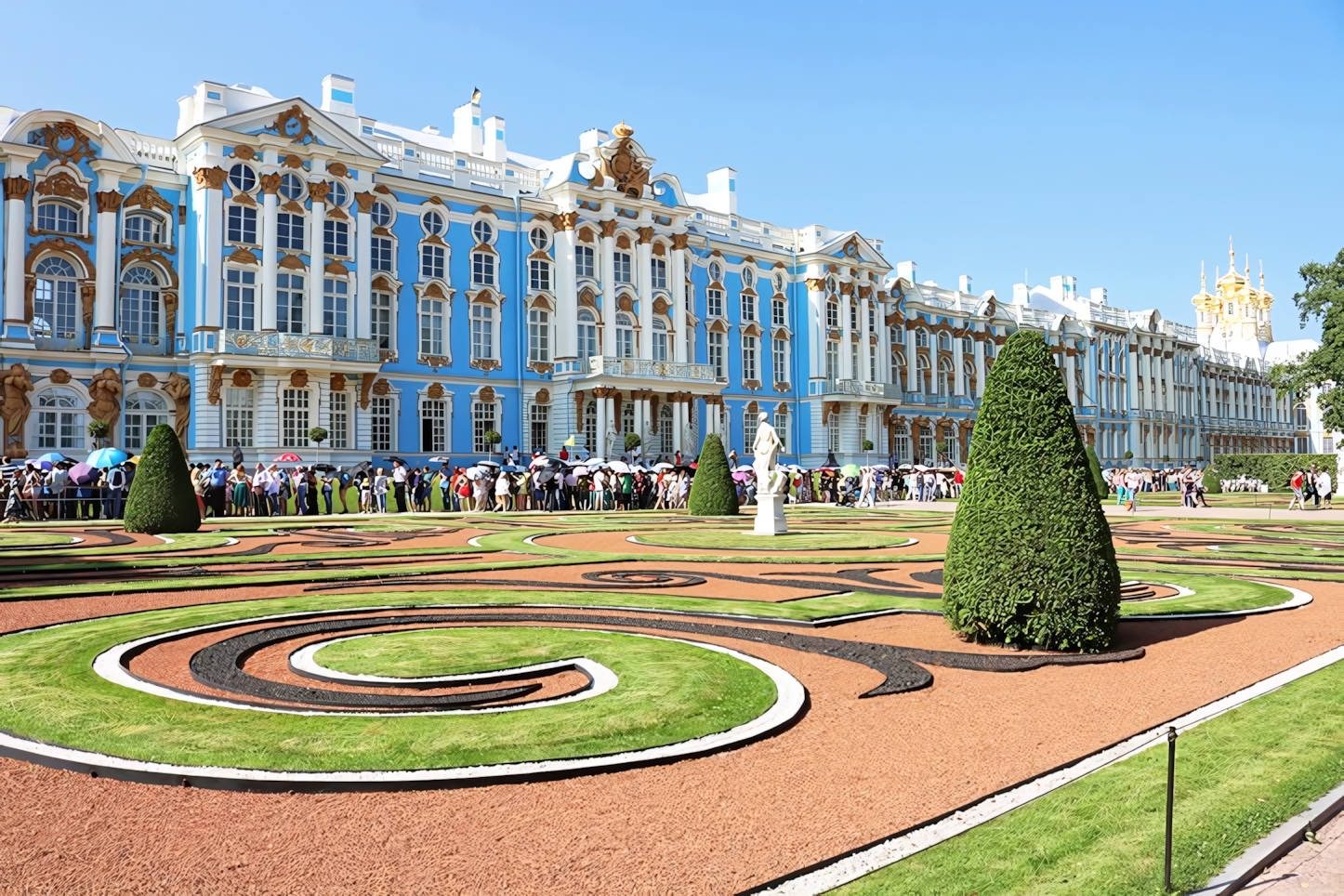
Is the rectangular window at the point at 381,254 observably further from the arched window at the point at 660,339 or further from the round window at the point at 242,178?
the arched window at the point at 660,339

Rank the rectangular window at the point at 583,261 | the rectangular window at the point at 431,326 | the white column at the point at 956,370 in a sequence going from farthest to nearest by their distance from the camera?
the white column at the point at 956,370, the rectangular window at the point at 583,261, the rectangular window at the point at 431,326

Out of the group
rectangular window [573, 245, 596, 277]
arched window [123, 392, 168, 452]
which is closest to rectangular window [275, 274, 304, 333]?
arched window [123, 392, 168, 452]

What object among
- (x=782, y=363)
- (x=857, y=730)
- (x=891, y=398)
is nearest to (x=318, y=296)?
(x=782, y=363)

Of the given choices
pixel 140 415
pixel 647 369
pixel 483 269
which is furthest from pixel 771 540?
pixel 483 269

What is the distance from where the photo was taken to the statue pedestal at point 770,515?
71.6 feet

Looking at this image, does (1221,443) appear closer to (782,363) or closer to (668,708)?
(782,363)

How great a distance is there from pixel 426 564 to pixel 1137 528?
57.5 ft

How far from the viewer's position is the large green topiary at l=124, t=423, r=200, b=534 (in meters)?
20.6

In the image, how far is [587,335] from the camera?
4731 cm

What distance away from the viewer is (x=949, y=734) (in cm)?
617

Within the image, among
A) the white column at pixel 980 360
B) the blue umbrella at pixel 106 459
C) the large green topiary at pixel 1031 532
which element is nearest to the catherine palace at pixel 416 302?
the white column at pixel 980 360

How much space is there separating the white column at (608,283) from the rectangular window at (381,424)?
399 inches

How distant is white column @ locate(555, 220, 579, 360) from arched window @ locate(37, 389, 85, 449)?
61.6ft

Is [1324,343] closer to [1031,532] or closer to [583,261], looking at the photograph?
[583,261]
